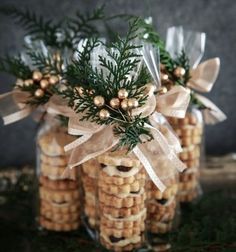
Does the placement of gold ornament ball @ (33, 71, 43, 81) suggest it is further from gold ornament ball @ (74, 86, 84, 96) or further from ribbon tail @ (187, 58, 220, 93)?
ribbon tail @ (187, 58, 220, 93)

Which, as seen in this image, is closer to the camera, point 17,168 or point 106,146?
point 106,146

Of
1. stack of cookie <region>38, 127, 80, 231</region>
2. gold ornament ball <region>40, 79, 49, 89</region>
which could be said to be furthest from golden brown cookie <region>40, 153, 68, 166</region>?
gold ornament ball <region>40, 79, 49, 89</region>

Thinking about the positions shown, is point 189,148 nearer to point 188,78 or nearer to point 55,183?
point 188,78

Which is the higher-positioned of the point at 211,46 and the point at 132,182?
the point at 211,46

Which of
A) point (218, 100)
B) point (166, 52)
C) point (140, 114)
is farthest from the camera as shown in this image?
point (218, 100)


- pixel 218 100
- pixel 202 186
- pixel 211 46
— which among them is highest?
pixel 211 46

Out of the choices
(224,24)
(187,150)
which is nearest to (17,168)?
(187,150)

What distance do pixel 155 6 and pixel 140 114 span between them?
1.21 ft

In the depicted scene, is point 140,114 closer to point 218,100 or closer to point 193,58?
point 193,58

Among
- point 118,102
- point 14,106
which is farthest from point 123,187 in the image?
point 14,106

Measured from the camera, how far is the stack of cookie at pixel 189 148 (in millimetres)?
803

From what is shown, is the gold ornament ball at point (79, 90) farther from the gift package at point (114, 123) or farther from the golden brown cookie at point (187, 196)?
the golden brown cookie at point (187, 196)

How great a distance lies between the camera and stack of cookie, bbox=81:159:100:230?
733 millimetres

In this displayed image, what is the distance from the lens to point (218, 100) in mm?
1040
